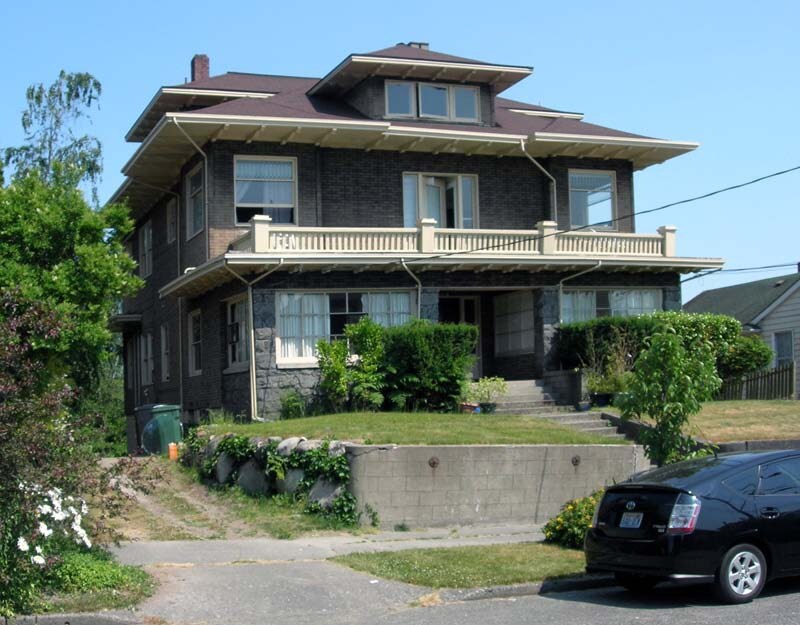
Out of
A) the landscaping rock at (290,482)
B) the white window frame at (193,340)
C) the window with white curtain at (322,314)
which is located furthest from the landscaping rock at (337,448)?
the white window frame at (193,340)

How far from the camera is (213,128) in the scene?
23875 millimetres

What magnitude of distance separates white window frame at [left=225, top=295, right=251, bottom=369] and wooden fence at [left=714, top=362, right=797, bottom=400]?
1120 centimetres

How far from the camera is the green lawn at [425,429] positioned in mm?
16969

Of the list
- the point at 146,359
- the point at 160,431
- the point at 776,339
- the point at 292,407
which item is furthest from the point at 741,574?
the point at 776,339

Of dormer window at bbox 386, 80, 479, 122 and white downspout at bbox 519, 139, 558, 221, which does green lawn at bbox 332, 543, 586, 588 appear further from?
dormer window at bbox 386, 80, 479, 122

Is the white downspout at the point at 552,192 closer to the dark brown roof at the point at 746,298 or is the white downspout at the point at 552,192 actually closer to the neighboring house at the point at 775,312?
the neighboring house at the point at 775,312

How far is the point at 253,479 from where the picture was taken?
57.5 ft

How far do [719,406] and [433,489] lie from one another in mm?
10087

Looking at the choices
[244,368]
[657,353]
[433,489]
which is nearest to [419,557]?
[433,489]

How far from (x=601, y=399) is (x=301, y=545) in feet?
35.5

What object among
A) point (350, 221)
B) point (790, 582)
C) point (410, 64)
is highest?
point (410, 64)

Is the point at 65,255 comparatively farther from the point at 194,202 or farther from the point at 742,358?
the point at 742,358

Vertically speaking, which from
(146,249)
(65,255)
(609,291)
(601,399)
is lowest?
(601,399)

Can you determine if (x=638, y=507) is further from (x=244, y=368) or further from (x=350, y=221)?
(x=350, y=221)
